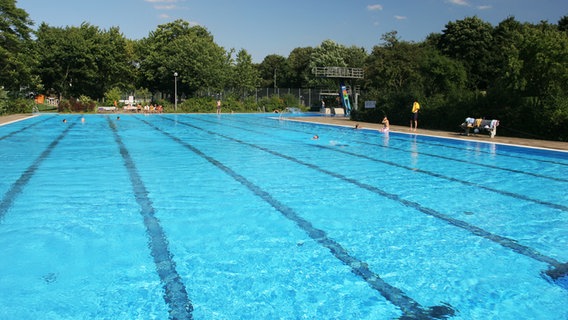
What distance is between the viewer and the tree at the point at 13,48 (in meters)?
35.4

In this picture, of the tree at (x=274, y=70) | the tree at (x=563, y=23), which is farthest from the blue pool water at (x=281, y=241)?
the tree at (x=274, y=70)

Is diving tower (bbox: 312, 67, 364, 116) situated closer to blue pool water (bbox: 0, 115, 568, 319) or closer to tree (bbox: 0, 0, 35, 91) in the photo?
tree (bbox: 0, 0, 35, 91)

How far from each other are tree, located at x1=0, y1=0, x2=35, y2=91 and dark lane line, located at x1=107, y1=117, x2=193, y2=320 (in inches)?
1355

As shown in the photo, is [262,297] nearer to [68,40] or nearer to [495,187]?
[495,187]

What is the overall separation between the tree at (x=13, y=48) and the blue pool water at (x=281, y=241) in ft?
99.1

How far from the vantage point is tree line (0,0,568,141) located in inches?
647

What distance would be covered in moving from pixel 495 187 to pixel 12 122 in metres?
24.4

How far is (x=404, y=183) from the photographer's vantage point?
8648 mm

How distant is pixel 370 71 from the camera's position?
49.7m

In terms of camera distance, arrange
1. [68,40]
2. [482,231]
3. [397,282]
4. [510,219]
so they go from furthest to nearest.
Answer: [68,40] → [510,219] → [482,231] → [397,282]

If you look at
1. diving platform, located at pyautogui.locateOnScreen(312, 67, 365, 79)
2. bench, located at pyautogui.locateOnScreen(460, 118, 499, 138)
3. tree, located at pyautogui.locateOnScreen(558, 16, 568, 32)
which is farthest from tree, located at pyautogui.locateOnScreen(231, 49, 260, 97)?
bench, located at pyautogui.locateOnScreen(460, 118, 499, 138)

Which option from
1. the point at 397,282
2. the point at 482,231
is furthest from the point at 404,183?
the point at 397,282

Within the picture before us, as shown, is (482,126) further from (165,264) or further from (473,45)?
(473,45)

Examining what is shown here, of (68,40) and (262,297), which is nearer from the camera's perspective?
(262,297)
